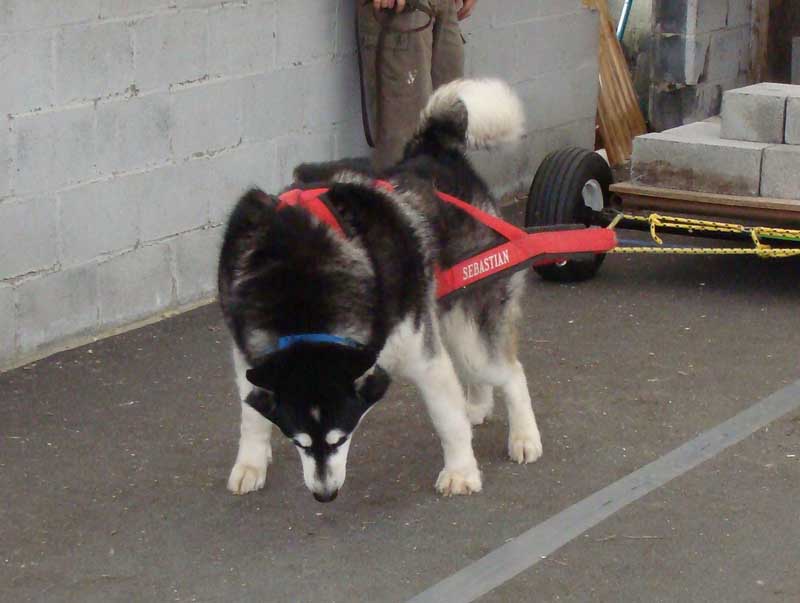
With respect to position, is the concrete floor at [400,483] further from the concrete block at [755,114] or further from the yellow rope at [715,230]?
the concrete block at [755,114]

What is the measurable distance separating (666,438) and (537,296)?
6.07ft

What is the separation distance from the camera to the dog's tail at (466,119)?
4734mm

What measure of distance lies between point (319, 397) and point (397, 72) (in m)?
3.47

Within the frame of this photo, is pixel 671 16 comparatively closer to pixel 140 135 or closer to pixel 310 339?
pixel 140 135

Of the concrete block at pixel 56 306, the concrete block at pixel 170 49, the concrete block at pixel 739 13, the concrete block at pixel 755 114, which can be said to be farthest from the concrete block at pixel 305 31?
the concrete block at pixel 739 13

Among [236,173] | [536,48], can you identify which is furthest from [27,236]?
[536,48]

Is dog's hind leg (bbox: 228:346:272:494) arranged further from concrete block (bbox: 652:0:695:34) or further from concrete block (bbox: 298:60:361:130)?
concrete block (bbox: 652:0:695:34)

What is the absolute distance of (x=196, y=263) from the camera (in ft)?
21.5

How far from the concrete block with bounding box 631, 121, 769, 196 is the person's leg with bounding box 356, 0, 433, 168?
1.13 metres

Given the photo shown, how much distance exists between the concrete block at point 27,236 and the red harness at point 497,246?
1902 mm

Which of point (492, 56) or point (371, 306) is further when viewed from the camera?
point (492, 56)

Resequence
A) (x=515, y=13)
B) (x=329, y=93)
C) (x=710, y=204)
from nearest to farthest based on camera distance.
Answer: (x=710, y=204)
(x=329, y=93)
(x=515, y=13)

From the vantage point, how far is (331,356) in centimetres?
377

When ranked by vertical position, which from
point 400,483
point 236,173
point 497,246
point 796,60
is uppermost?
point 497,246
